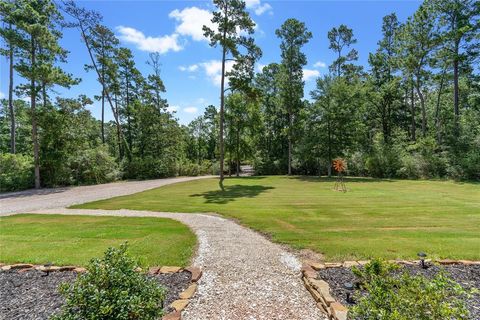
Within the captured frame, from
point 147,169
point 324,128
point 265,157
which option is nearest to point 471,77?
point 324,128

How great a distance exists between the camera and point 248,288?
11.6 ft

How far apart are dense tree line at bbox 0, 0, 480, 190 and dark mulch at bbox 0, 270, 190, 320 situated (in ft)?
45.6

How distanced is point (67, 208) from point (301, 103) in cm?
2162

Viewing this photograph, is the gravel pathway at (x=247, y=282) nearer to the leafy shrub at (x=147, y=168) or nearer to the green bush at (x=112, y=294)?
the green bush at (x=112, y=294)

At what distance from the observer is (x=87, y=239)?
5.76 m

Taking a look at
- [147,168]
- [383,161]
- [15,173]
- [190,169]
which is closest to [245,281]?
[15,173]

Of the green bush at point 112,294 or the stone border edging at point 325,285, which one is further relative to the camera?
the stone border edging at point 325,285

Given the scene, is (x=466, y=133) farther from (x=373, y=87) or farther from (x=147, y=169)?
(x=147, y=169)

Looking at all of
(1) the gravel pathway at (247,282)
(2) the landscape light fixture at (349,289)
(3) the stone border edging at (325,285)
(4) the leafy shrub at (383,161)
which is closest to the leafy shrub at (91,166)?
(1) the gravel pathway at (247,282)

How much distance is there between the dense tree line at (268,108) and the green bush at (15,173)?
2.1 inches

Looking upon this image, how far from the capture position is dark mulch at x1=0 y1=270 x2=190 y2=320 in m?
3.07

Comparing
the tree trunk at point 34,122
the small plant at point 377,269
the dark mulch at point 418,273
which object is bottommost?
the dark mulch at point 418,273

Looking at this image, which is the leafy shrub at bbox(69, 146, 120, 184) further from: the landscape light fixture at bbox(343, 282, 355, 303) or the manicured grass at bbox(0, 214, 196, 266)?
the landscape light fixture at bbox(343, 282, 355, 303)

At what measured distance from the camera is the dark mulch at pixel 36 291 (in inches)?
121
